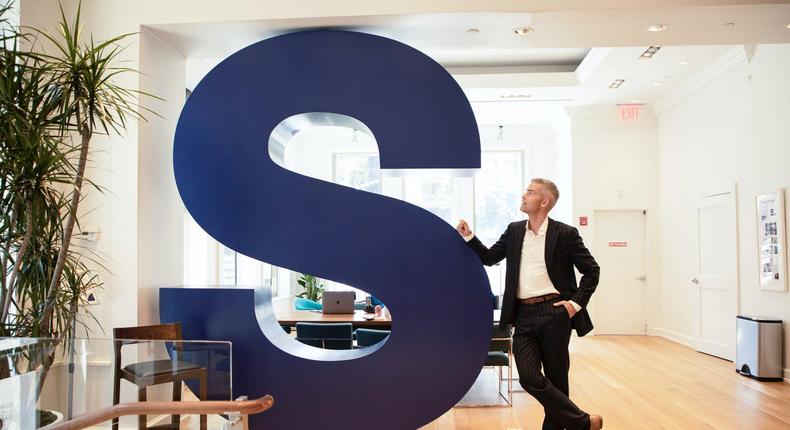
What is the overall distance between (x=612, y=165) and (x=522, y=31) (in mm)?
5920

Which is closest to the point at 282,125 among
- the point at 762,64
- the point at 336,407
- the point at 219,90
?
the point at 219,90

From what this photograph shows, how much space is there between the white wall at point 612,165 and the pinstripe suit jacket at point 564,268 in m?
6.45

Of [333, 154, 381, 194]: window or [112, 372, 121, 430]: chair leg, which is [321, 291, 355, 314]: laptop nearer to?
[112, 372, 121, 430]: chair leg

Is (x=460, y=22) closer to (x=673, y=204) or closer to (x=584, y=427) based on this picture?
(x=584, y=427)

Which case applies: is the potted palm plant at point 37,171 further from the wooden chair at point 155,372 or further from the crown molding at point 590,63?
the crown molding at point 590,63

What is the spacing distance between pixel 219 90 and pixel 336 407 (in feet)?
7.67

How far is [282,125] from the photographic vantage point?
4.26 m

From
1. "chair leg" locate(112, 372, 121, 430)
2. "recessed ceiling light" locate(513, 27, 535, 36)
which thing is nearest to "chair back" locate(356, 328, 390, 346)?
"chair leg" locate(112, 372, 121, 430)

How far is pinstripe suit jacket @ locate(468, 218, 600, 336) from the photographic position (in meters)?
3.50

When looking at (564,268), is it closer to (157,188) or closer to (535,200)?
(535,200)

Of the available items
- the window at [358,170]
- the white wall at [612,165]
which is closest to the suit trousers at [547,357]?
the white wall at [612,165]

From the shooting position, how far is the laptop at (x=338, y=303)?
6.39m

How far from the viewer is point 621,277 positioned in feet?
32.1

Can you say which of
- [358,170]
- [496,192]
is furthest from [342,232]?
[358,170]
